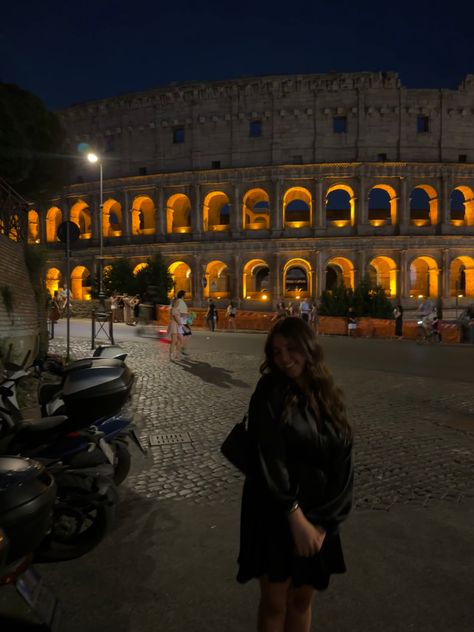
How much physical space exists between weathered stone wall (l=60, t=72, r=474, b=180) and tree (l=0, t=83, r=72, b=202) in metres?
27.0

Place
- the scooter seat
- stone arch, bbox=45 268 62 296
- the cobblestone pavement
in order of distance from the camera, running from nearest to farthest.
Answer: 1. the scooter seat
2. the cobblestone pavement
3. stone arch, bbox=45 268 62 296

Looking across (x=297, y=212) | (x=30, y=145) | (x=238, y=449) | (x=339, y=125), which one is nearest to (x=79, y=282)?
(x=297, y=212)

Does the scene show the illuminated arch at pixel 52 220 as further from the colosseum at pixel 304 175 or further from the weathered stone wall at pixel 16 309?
the weathered stone wall at pixel 16 309

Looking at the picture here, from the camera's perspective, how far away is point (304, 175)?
35.0 meters

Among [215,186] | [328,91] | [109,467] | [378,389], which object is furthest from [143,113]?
[109,467]

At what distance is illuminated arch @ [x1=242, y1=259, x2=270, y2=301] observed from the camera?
3628 cm

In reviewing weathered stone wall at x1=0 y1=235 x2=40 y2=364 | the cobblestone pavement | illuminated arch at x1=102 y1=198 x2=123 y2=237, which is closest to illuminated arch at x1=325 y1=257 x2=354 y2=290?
illuminated arch at x1=102 y1=198 x2=123 y2=237

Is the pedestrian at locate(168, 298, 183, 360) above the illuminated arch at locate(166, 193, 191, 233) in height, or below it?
below

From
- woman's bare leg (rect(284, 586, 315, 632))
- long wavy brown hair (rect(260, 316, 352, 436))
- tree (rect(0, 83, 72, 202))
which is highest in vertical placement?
tree (rect(0, 83, 72, 202))

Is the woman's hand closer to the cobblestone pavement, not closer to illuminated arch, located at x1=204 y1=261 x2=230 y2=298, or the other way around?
the cobblestone pavement

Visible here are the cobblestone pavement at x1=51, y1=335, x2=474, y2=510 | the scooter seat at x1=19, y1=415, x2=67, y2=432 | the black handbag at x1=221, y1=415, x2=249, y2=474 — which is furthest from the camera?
the cobblestone pavement at x1=51, y1=335, x2=474, y2=510

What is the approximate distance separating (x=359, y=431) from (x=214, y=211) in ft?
114

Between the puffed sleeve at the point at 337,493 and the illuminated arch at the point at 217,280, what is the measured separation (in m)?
34.9

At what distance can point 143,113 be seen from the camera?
125ft
